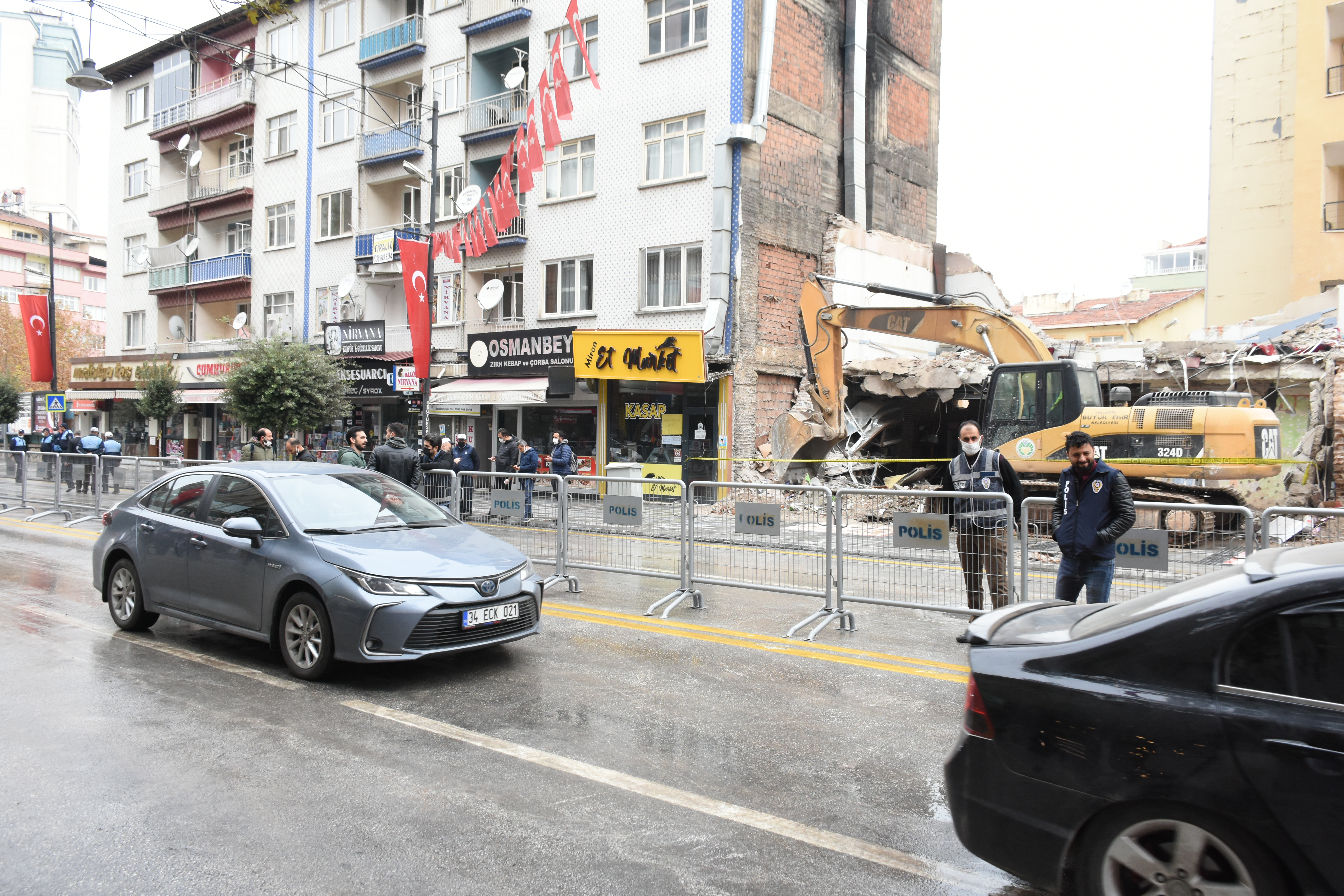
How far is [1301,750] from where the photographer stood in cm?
265

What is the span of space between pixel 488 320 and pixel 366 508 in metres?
20.7

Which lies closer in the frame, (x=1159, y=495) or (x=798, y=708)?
(x=798, y=708)

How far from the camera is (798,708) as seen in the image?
5855 millimetres

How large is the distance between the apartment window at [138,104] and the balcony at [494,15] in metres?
21.8

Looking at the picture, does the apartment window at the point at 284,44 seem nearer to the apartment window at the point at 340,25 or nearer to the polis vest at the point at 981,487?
the apartment window at the point at 340,25

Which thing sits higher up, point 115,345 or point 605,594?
point 115,345

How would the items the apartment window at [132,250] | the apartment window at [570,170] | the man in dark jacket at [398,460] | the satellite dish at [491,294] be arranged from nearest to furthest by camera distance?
the man in dark jacket at [398,460] < the apartment window at [570,170] < the satellite dish at [491,294] < the apartment window at [132,250]

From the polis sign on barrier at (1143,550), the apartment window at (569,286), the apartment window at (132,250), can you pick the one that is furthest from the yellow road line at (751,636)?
the apartment window at (132,250)

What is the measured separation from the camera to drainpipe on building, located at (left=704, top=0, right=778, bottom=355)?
21750mm

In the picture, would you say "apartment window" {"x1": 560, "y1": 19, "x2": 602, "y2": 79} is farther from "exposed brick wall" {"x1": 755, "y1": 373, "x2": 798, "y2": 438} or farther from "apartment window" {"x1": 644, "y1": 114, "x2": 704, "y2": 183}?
"exposed brick wall" {"x1": 755, "y1": 373, "x2": 798, "y2": 438}

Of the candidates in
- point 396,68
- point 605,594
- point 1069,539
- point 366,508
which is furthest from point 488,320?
point 1069,539

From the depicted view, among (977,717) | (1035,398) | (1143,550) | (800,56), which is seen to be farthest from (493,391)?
(977,717)

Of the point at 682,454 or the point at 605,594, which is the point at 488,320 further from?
the point at 605,594

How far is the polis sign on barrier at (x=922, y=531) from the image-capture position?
25.0ft
